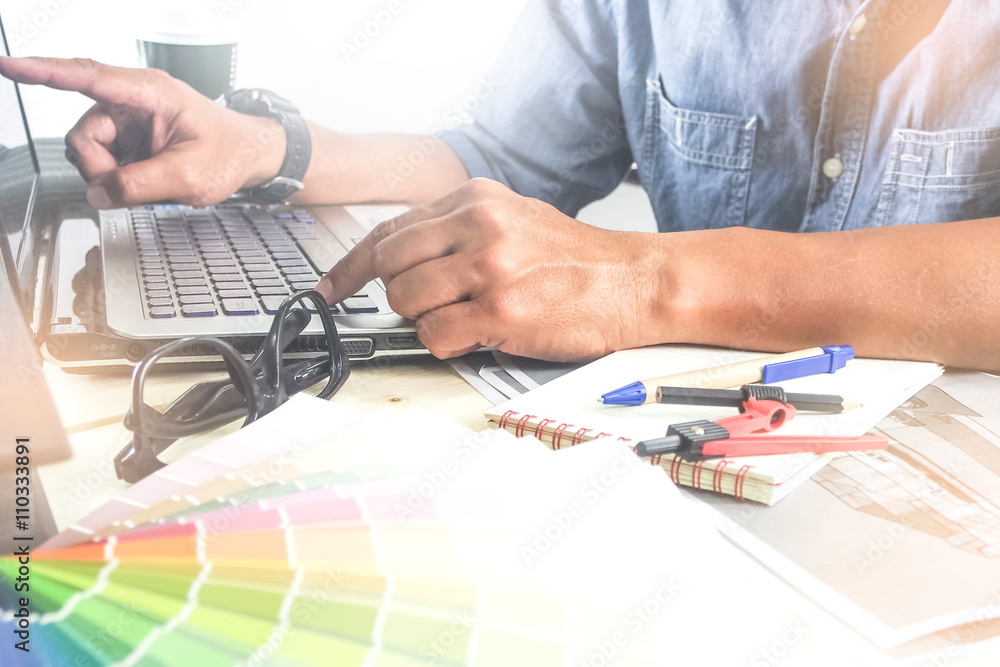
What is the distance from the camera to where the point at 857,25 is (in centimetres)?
64

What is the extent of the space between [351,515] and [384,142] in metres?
0.62

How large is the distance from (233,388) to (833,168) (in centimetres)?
59

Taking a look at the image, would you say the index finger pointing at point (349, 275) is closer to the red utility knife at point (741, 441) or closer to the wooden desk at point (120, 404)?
the wooden desk at point (120, 404)

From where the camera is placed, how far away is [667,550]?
0.23 metres

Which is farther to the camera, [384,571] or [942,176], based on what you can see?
[942,176]

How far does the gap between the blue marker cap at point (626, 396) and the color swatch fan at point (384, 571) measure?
0.30ft

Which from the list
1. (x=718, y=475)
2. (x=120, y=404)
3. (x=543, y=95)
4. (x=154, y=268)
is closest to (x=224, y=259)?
(x=154, y=268)

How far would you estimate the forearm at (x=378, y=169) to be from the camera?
0.72 meters

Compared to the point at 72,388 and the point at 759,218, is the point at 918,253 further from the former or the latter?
the point at 72,388

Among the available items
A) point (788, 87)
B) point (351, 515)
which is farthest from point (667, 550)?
point (788, 87)

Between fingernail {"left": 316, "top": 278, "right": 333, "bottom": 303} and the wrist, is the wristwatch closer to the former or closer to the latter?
the wrist

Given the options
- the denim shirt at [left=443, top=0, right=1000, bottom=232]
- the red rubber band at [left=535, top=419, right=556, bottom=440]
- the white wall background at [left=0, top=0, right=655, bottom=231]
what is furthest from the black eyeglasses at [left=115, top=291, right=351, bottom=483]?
the denim shirt at [left=443, top=0, right=1000, bottom=232]

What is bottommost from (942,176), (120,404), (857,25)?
(120,404)

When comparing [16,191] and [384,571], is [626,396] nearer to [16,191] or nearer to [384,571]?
[384,571]
